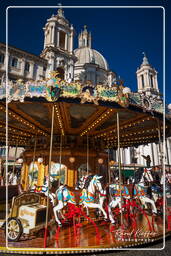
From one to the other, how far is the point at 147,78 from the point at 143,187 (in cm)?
5784

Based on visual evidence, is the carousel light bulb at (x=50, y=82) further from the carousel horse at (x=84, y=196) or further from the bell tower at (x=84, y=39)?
the bell tower at (x=84, y=39)

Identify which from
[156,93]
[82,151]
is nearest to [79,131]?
[82,151]

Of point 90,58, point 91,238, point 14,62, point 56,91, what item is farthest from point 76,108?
point 90,58

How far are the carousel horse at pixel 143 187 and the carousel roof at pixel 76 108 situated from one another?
9.63ft

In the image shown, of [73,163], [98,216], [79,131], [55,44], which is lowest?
[98,216]

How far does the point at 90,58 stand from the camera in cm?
5988

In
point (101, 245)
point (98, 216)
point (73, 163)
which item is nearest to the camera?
point (101, 245)

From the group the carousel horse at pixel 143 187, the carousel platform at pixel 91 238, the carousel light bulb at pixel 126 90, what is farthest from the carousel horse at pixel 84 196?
the carousel light bulb at pixel 126 90

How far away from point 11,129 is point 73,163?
5.62m

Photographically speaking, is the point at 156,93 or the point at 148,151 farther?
the point at 156,93

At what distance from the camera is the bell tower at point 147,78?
58.5 meters

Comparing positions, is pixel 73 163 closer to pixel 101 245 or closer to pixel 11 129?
Result: pixel 11 129

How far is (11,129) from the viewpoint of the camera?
13.5m

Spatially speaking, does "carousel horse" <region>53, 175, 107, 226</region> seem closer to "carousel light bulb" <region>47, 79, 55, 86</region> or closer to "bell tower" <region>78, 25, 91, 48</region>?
"carousel light bulb" <region>47, 79, 55, 86</region>
